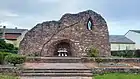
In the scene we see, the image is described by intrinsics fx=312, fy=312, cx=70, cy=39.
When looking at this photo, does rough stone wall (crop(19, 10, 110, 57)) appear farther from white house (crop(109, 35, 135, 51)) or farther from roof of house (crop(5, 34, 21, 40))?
roof of house (crop(5, 34, 21, 40))

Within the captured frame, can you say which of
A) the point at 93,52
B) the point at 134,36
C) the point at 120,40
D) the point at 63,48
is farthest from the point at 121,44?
the point at 93,52

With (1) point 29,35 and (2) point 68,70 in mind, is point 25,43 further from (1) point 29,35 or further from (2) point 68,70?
(2) point 68,70

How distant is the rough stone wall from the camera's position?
3284 cm

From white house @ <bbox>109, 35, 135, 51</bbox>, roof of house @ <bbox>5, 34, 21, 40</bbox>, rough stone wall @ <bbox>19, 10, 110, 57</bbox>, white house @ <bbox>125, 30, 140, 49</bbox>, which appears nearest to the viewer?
rough stone wall @ <bbox>19, 10, 110, 57</bbox>

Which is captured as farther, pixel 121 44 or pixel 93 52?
pixel 121 44

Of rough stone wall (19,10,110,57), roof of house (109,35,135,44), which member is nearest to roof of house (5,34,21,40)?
roof of house (109,35,135,44)

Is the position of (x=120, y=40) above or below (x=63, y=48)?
above

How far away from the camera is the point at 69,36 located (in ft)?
109

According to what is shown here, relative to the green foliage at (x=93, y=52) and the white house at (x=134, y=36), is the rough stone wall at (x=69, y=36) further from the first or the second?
the white house at (x=134, y=36)

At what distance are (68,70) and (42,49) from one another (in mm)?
15139

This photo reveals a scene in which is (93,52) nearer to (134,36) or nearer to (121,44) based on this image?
(121,44)

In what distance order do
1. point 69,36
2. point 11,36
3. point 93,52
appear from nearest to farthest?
point 93,52
point 69,36
point 11,36

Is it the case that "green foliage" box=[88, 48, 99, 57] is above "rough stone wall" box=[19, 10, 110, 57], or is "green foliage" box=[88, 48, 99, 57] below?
below

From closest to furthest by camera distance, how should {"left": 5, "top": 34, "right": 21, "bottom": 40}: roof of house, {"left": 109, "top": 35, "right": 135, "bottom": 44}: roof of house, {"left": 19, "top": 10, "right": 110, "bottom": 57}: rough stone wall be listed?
{"left": 19, "top": 10, "right": 110, "bottom": 57}: rough stone wall < {"left": 109, "top": 35, "right": 135, "bottom": 44}: roof of house < {"left": 5, "top": 34, "right": 21, "bottom": 40}: roof of house
